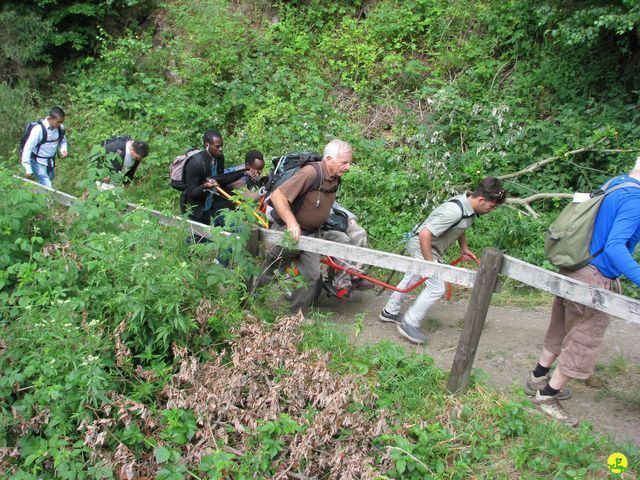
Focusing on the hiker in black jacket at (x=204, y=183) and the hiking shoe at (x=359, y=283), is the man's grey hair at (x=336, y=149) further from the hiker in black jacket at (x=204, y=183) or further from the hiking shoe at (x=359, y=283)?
the hiker in black jacket at (x=204, y=183)

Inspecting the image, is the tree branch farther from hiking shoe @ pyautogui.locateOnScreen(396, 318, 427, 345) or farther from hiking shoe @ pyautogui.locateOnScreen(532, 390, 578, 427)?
hiking shoe @ pyautogui.locateOnScreen(532, 390, 578, 427)

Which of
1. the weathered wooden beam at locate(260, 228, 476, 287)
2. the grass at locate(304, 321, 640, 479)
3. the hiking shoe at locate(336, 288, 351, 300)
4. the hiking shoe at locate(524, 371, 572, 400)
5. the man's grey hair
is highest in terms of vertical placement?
the man's grey hair

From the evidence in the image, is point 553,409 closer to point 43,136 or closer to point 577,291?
point 577,291

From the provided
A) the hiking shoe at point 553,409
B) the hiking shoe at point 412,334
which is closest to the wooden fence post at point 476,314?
the hiking shoe at point 553,409

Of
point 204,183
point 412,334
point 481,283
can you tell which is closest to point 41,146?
point 204,183

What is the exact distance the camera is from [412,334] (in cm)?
521

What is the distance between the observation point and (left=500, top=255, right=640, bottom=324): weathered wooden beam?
3.48 meters

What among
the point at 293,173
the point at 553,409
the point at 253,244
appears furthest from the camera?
the point at 293,173

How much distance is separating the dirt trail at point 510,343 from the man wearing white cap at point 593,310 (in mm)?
219

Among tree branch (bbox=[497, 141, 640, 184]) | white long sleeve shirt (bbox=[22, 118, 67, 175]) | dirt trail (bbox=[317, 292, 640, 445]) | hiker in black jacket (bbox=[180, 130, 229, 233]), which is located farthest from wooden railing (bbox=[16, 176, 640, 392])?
white long sleeve shirt (bbox=[22, 118, 67, 175])

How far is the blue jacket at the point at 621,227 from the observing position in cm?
370

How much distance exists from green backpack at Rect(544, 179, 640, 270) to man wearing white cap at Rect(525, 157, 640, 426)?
0.12 feet

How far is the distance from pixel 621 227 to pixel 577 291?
501mm

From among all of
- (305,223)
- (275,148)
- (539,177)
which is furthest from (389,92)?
(305,223)
